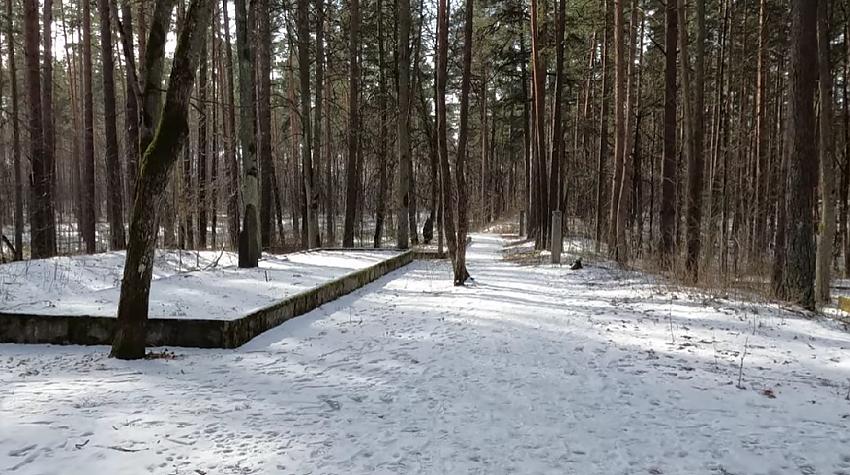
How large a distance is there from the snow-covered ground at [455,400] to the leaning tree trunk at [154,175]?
44 centimetres

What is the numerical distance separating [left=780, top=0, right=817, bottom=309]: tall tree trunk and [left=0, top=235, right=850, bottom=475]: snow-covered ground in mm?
1094

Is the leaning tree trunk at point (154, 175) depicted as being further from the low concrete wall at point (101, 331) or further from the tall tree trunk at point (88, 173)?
the tall tree trunk at point (88, 173)

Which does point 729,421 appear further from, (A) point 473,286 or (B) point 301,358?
(A) point 473,286

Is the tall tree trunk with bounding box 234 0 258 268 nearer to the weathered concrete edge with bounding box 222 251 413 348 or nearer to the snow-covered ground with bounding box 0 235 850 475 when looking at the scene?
the weathered concrete edge with bounding box 222 251 413 348

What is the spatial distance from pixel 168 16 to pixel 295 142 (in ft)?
93.6

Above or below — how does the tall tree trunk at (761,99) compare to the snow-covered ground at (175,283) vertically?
above

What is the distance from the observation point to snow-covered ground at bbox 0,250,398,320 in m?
6.20

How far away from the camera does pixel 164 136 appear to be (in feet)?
15.8

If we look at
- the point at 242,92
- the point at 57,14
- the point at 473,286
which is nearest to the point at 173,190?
the point at 242,92

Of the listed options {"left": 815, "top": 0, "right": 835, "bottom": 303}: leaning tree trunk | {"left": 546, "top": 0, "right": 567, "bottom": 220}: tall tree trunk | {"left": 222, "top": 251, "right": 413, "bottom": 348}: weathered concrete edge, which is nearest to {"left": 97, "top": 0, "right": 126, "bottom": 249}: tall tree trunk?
{"left": 222, "top": 251, "right": 413, "bottom": 348}: weathered concrete edge

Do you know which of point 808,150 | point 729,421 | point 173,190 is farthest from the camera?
point 173,190

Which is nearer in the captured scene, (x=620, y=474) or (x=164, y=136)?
(x=620, y=474)

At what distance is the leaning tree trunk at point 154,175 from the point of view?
4836mm

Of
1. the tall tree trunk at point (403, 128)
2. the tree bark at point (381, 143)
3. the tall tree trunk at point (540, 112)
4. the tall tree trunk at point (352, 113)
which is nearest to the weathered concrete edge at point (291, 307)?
the tall tree trunk at point (403, 128)
